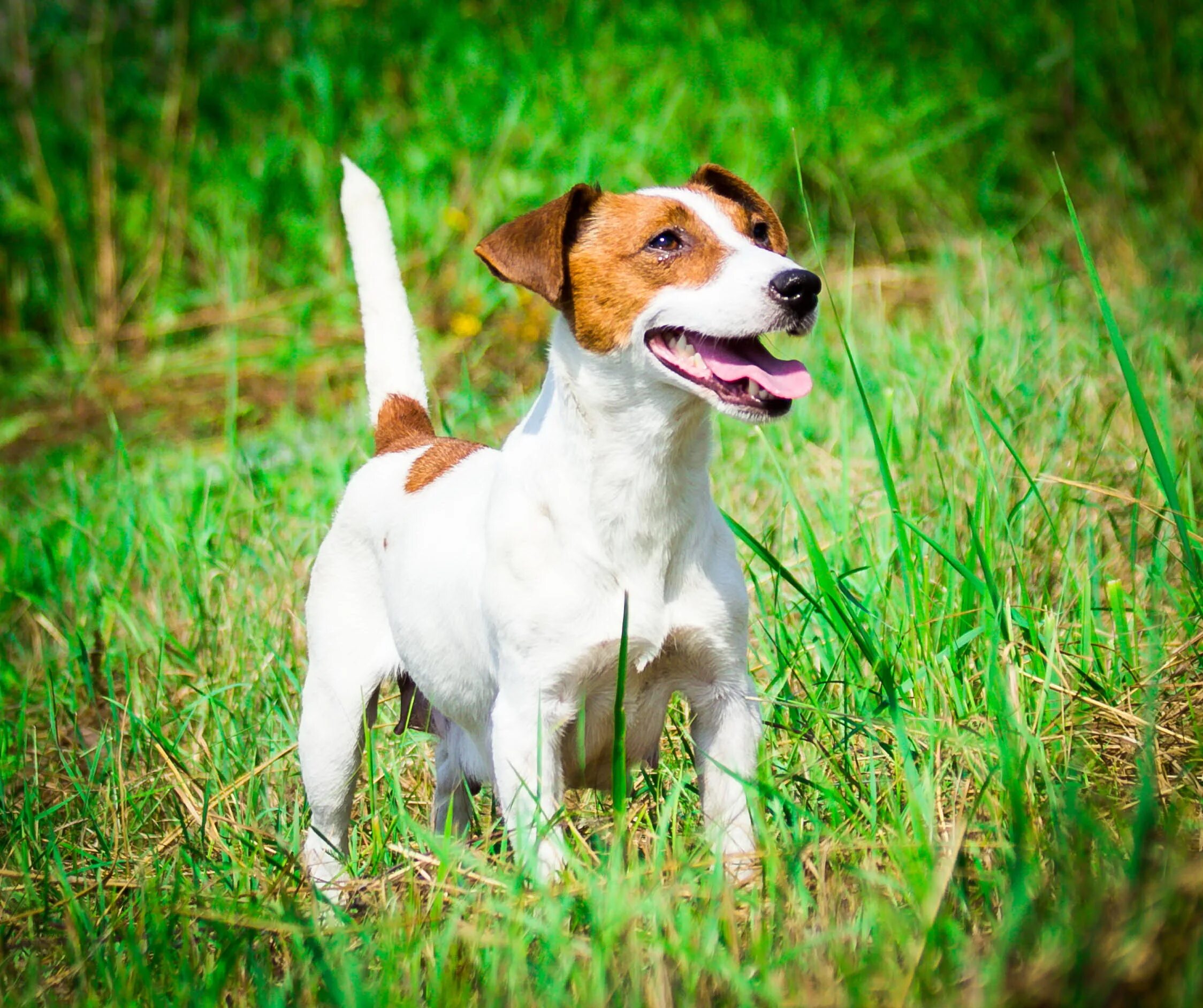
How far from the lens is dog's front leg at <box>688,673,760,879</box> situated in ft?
8.34

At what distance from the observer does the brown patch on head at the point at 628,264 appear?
103 inches

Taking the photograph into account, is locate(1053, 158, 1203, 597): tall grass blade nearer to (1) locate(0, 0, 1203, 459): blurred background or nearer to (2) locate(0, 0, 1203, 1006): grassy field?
(2) locate(0, 0, 1203, 1006): grassy field

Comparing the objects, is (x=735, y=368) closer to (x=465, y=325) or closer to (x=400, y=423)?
(x=400, y=423)

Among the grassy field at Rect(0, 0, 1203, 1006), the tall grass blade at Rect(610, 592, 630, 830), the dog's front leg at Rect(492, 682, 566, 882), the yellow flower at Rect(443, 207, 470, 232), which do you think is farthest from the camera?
the yellow flower at Rect(443, 207, 470, 232)

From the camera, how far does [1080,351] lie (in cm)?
464

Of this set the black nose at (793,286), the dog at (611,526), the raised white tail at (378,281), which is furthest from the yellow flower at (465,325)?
the black nose at (793,286)

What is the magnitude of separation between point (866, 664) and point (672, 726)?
20.4 inches

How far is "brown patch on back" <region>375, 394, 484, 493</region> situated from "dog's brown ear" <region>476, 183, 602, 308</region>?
62 cm

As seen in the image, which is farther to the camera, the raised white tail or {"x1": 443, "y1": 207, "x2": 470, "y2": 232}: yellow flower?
{"x1": 443, "y1": 207, "x2": 470, "y2": 232}: yellow flower

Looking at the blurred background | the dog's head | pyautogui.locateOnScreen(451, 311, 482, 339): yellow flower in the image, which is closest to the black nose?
the dog's head

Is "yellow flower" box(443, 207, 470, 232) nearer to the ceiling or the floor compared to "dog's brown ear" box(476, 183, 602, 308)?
nearer to the ceiling

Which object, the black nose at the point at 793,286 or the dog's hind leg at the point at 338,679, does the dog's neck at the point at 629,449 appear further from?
the dog's hind leg at the point at 338,679

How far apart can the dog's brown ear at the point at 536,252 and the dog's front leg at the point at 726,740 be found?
87 centimetres

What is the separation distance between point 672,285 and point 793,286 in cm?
26
